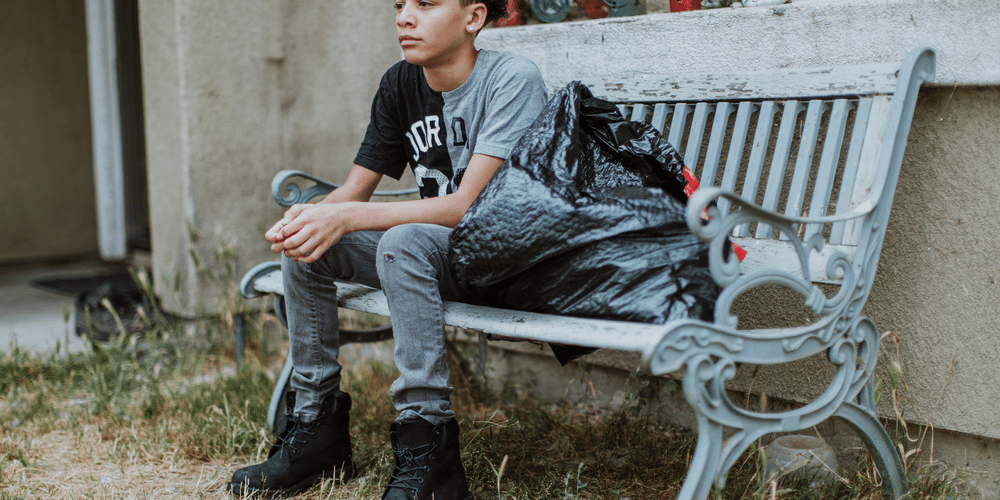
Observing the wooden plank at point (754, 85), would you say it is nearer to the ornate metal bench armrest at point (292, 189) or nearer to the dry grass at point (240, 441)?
the ornate metal bench armrest at point (292, 189)

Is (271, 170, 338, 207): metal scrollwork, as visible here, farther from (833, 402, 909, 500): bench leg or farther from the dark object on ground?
(833, 402, 909, 500): bench leg

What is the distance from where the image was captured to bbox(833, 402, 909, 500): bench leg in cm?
183

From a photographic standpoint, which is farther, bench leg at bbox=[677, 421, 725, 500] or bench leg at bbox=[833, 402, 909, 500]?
bench leg at bbox=[833, 402, 909, 500]

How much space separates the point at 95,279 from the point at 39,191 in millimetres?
1244

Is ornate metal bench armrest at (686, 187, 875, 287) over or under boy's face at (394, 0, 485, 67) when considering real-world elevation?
under

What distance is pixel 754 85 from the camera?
2123 millimetres

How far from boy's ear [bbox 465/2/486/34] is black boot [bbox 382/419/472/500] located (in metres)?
1.01

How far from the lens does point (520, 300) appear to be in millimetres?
1842

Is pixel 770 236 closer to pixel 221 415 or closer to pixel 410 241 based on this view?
pixel 410 241

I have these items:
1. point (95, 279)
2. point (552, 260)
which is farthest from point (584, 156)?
point (95, 279)

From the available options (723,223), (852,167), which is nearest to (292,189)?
(723,223)

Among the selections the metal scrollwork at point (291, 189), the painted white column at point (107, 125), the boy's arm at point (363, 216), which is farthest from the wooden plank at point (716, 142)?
the painted white column at point (107, 125)

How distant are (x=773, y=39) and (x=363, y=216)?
1.20m

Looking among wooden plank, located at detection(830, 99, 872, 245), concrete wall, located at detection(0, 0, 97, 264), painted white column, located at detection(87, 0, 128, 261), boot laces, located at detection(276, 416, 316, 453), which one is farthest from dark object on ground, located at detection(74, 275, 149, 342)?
wooden plank, located at detection(830, 99, 872, 245)
